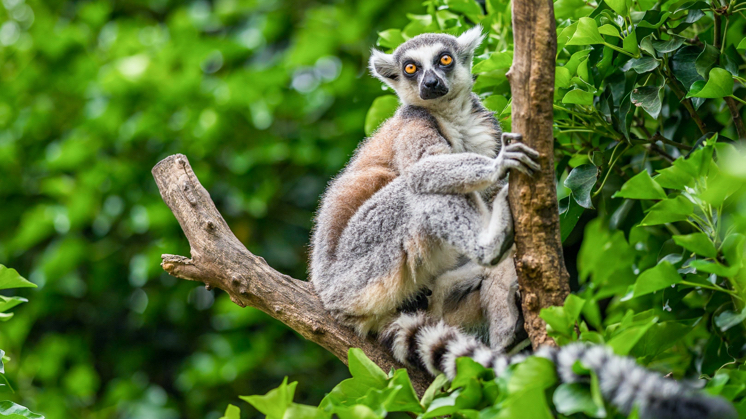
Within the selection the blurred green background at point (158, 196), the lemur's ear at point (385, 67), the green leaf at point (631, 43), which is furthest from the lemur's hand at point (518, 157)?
the blurred green background at point (158, 196)

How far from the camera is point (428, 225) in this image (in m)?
2.57

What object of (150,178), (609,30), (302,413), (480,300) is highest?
(609,30)

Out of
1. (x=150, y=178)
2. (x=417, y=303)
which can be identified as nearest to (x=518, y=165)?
(x=417, y=303)

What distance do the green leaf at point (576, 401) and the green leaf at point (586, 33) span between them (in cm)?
132

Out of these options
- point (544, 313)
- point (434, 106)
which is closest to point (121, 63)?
point (434, 106)

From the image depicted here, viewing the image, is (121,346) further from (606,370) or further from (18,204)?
(606,370)

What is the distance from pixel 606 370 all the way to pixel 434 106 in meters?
1.92

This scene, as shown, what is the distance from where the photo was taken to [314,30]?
5406mm

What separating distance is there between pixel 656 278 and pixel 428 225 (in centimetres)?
100

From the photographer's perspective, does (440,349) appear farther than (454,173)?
No

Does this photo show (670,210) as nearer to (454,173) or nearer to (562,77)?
(562,77)

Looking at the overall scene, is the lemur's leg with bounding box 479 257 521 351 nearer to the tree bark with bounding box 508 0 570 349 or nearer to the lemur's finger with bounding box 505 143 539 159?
the tree bark with bounding box 508 0 570 349

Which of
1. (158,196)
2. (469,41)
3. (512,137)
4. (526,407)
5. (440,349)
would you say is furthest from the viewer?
(158,196)

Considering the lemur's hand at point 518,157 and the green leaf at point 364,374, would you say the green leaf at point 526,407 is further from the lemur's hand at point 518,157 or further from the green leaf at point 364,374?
the lemur's hand at point 518,157
